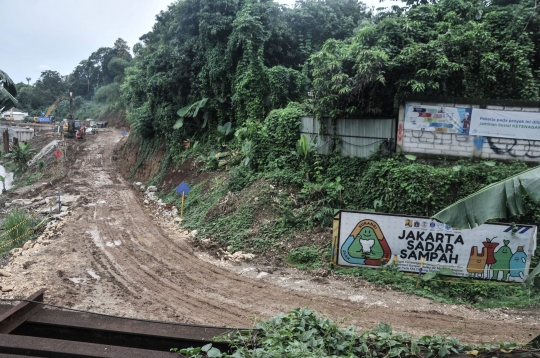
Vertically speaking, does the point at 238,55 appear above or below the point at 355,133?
above

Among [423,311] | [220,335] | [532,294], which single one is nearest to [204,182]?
[423,311]

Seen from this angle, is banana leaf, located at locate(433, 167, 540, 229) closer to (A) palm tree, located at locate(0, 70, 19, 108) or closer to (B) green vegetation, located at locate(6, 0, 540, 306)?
(B) green vegetation, located at locate(6, 0, 540, 306)

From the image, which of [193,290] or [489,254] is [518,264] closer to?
[489,254]

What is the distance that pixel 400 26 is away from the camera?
1491 cm

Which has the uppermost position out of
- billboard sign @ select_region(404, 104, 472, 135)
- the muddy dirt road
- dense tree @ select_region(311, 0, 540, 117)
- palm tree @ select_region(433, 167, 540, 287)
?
dense tree @ select_region(311, 0, 540, 117)

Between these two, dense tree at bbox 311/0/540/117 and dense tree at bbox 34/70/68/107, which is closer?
dense tree at bbox 311/0/540/117

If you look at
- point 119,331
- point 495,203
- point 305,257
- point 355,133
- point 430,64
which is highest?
point 430,64

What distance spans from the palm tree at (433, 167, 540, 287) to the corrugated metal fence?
951cm

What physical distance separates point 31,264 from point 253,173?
333 inches

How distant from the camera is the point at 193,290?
1012 centimetres

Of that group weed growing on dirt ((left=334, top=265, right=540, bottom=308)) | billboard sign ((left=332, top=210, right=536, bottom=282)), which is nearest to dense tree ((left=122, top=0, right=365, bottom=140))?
billboard sign ((left=332, top=210, right=536, bottom=282))

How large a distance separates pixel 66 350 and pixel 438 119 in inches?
507

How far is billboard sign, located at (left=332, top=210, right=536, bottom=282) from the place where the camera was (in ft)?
33.3

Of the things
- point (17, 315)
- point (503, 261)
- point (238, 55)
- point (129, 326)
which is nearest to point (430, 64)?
point (503, 261)
